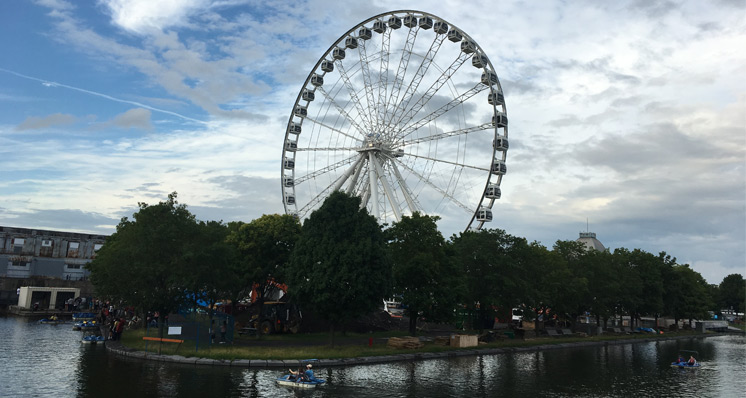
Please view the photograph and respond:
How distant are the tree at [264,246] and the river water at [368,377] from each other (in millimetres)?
14004

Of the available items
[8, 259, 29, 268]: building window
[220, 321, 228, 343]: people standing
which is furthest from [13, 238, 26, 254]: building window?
[220, 321, 228, 343]: people standing

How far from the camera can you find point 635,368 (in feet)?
139

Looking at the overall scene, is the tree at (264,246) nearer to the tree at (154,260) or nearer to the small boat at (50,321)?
the tree at (154,260)

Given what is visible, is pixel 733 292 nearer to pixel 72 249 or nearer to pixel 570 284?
pixel 570 284

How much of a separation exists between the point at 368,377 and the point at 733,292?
178m

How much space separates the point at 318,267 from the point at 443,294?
1400 centimetres

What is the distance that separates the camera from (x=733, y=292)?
553 feet

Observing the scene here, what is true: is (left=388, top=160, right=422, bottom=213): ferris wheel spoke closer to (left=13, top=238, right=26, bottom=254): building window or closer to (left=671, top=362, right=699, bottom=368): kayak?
(left=671, top=362, right=699, bottom=368): kayak

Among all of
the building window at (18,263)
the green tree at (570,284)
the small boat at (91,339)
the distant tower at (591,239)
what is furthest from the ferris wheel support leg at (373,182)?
the distant tower at (591,239)

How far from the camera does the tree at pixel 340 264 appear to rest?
1545 inches

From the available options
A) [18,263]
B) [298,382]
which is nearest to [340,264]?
[298,382]

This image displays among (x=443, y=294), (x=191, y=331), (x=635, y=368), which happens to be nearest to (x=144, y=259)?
(x=191, y=331)

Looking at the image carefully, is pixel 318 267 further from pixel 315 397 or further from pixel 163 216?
pixel 315 397

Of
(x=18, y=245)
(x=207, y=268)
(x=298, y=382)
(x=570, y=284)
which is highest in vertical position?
(x=18, y=245)
